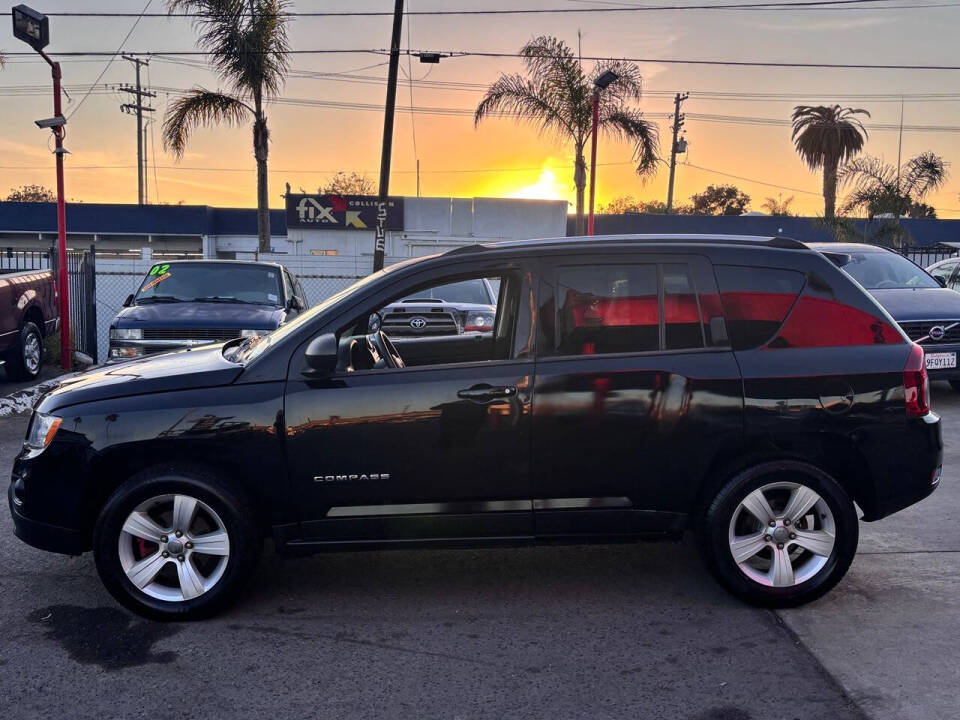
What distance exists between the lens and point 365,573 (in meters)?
5.12

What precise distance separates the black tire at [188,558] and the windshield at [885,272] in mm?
9229

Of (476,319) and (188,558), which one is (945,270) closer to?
(476,319)

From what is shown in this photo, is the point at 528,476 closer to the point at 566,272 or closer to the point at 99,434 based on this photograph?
the point at 566,272

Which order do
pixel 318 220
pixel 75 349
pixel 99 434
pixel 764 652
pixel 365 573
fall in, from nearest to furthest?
pixel 764 652 < pixel 99 434 < pixel 365 573 < pixel 75 349 < pixel 318 220

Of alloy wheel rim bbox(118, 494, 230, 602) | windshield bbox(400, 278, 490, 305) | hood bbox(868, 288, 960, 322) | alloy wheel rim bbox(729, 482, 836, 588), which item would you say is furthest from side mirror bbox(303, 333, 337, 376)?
hood bbox(868, 288, 960, 322)

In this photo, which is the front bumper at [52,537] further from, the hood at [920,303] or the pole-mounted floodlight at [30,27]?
the pole-mounted floodlight at [30,27]

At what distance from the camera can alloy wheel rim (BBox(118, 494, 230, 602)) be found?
14.4 ft

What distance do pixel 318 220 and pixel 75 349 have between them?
1007 inches

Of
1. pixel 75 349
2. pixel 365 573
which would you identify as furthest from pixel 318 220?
pixel 365 573

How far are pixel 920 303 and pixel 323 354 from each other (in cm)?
869

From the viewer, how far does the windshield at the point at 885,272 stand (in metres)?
11.5

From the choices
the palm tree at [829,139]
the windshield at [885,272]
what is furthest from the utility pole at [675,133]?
the windshield at [885,272]

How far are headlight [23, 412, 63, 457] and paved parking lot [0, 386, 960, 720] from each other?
812 mm

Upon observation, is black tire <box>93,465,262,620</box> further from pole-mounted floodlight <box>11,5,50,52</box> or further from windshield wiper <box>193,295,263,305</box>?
pole-mounted floodlight <box>11,5,50,52</box>
